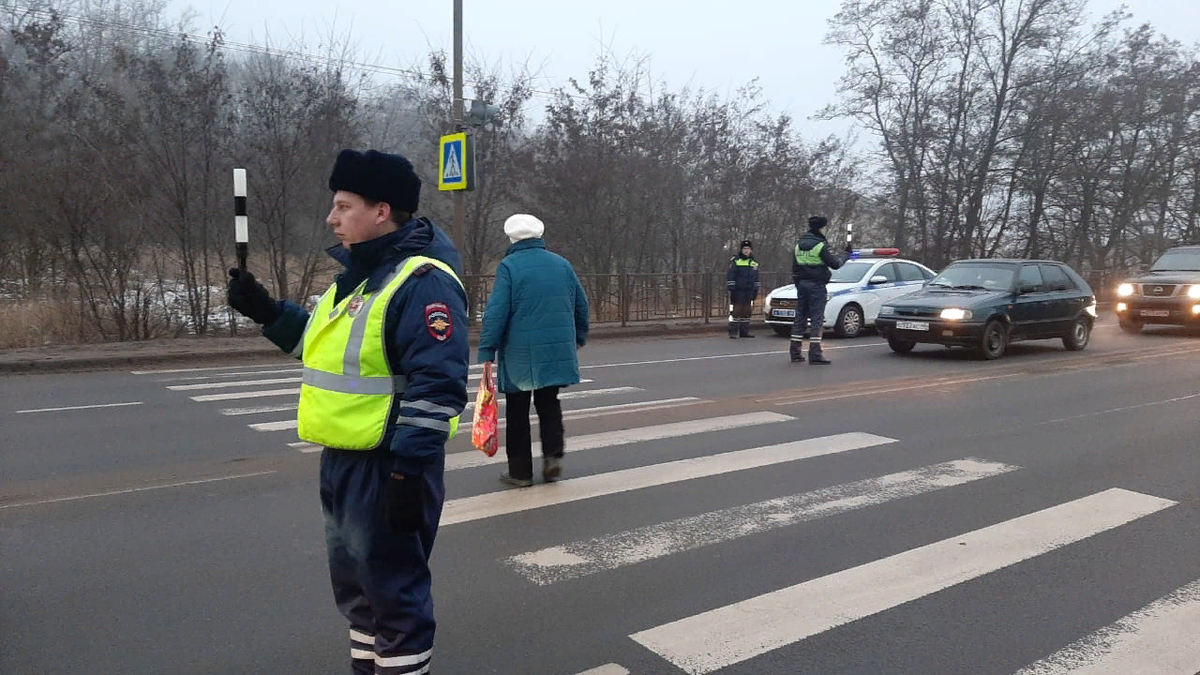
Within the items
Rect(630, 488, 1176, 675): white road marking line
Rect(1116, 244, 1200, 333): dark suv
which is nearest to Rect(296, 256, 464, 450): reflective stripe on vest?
Rect(630, 488, 1176, 675): white road marking line

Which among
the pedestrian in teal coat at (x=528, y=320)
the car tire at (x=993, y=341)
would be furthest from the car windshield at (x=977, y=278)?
the pedestrian in teal coat at (x=528, y=320)

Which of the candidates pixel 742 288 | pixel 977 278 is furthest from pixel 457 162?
pixel 977 278

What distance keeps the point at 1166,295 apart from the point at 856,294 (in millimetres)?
6585

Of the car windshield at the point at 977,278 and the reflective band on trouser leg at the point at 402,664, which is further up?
the car windshield at the point at 977,278

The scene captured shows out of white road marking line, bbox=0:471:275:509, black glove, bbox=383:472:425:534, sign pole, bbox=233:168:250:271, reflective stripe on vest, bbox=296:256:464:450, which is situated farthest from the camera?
white road marking line, bbox=0:471:275:509

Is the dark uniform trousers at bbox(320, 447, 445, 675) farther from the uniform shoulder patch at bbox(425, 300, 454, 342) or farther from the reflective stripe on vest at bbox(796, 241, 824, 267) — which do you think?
the reflective stripe on vest at bbox(796, 241, 824, 267)

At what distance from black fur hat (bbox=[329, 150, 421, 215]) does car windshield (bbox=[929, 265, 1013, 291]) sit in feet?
44.8

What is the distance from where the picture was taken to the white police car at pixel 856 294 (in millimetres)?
18172

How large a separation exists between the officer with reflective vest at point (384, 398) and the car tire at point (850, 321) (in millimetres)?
16151

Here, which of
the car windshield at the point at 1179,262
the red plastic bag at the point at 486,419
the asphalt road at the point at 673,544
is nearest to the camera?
the asphalt road at the point at 673,544

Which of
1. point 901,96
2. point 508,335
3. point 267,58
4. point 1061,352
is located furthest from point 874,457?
point 901,96

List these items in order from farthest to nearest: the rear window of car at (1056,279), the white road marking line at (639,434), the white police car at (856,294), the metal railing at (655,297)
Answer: the metal railing at (655,297), the white police car at (856,294), the rear window of car at (1056,279), the white road marking line at (639,434)

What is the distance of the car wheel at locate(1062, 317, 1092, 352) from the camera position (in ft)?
50.8

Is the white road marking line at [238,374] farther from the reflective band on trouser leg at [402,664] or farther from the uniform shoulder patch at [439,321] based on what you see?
the uniform shoulder patch at [439,321]
